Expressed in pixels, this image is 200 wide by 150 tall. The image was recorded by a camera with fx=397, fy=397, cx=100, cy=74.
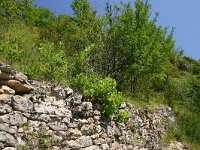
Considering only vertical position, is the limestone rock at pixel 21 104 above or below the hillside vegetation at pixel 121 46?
below

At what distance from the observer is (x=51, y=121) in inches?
444

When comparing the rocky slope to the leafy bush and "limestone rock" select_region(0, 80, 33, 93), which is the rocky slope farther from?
the leafy bush

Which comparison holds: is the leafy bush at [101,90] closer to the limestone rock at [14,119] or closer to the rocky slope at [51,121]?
the rocky slope at [51,121]

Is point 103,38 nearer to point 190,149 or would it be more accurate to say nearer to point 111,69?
point 111,69

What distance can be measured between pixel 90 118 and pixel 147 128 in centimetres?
446

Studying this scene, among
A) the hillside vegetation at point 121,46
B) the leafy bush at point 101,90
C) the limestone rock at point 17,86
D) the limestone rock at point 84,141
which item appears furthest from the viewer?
the hillside vegetation at point 121,46

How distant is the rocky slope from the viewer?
1029cm

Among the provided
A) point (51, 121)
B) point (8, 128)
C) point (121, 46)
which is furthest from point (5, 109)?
point (121, 46)

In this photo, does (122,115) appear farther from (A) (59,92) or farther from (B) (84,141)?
(A) (59,92)

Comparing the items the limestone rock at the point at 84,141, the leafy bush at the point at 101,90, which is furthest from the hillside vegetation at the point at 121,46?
the limestone rock at the point at 84,141

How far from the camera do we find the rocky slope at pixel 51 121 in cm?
1029

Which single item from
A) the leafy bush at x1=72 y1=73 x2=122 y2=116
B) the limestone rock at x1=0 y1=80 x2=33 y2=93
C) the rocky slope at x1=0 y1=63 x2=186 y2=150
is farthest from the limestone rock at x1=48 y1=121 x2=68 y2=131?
the leafy bush at x1=72 y1=73 x2=122 y2=116

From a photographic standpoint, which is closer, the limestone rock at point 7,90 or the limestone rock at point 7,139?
the limestone rock at point 7,139

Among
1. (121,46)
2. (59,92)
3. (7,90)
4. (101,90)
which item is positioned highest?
(121,46)
